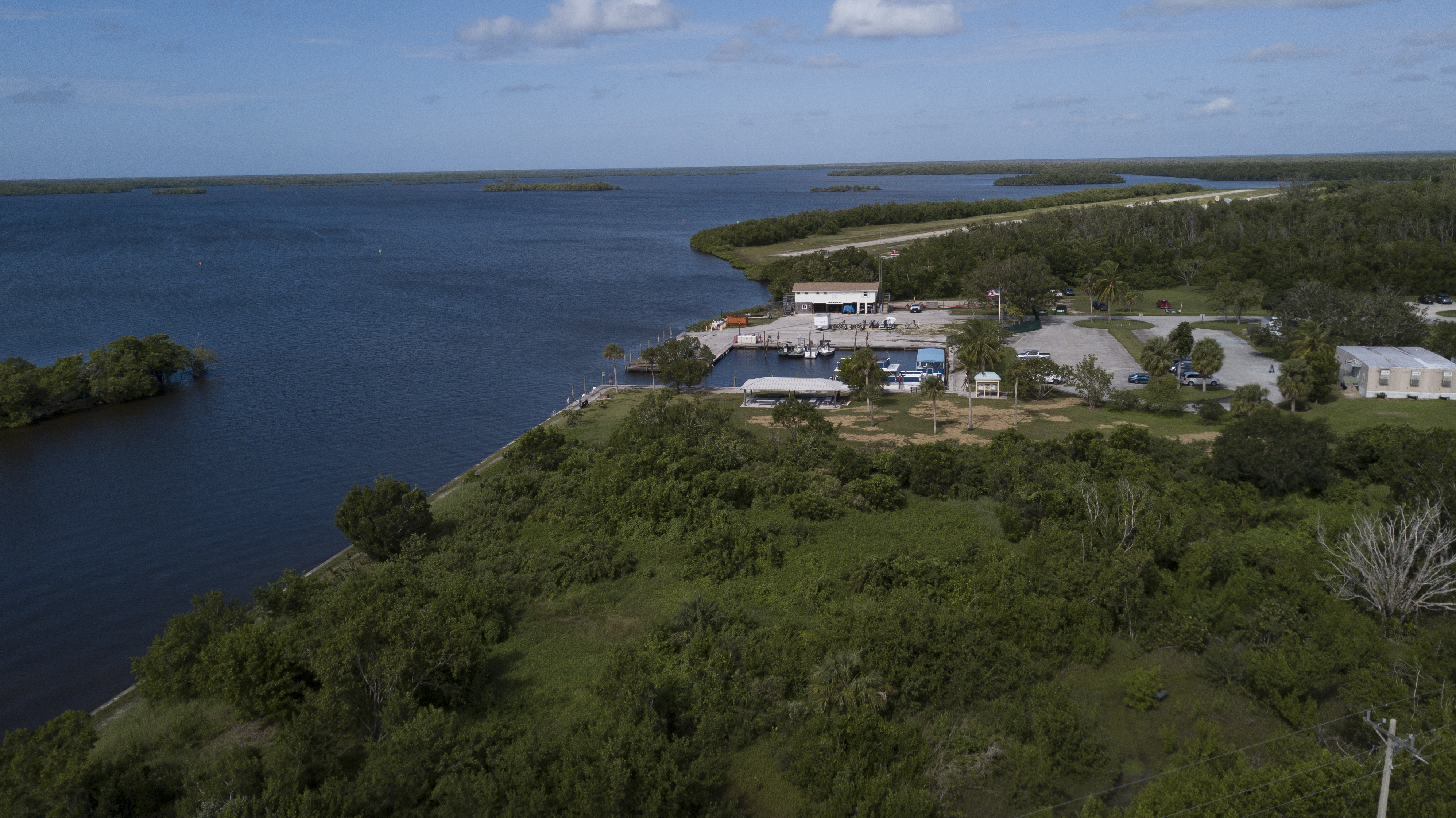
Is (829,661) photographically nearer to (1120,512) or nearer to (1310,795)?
(1310,795)

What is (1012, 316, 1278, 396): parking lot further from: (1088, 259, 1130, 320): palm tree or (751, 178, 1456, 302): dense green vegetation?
(751, 178, 1456, 302): dense green vegetation

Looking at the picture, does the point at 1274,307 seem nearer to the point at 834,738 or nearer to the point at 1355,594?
the point at 1355,594

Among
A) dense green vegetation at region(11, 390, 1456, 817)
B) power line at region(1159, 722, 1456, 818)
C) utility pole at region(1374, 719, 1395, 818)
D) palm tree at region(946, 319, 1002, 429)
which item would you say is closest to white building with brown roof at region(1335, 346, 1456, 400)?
dense green vegetation at region(11, 390, 1456, 817)

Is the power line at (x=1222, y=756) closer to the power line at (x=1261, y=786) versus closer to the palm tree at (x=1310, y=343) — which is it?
the power line at (x=1261, y=786)

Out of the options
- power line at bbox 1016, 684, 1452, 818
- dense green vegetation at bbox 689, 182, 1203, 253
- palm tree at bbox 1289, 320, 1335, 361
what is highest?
dense green vegetation at bbox 689, 182, 1203, 253

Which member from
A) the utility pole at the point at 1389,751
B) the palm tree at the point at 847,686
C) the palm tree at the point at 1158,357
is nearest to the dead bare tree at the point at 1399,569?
the utility pole at the point at 1389,751

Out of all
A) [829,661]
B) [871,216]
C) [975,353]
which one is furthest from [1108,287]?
[871,216]

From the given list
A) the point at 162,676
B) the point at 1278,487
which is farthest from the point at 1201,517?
the point at 162,676
